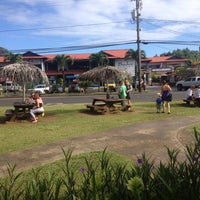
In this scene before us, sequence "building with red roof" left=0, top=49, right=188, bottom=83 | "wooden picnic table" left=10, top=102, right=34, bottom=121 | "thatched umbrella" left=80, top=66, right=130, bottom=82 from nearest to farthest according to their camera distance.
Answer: "wooden picnic table" left=10, top=102, right=34, bottom=121 < "thatched umbrella" left=80, top=66, right=130, bottom=82 < "building with red roof" left=0, top=49, right=188, bottom=83

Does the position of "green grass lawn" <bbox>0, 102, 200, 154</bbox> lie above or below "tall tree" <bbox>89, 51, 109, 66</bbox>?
below

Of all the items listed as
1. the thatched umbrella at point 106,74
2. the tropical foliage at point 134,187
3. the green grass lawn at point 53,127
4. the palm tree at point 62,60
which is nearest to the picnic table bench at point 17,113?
the green grass lawn at point 53,127

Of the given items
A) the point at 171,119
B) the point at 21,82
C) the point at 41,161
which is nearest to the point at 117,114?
the point at 171,119

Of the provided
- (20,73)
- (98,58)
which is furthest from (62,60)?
(20,73)

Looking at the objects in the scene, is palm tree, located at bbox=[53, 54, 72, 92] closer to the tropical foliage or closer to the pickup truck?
the pickup truck

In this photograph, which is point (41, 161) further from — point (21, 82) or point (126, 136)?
point (21, 82)

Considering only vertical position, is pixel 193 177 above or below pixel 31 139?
above

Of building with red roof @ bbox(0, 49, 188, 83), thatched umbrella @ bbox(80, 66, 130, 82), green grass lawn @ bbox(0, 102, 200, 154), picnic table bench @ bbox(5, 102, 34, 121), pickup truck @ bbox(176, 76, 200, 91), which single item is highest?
building with red roof @ bbox(0, 49, 188, 83)

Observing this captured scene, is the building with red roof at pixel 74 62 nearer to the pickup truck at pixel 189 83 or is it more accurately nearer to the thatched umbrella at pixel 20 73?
the pickup truck at pixel 189 83

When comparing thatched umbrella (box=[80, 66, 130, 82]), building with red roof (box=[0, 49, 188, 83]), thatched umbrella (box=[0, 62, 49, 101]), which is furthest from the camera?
building with red roof (box=[0, 49, 188, 83])

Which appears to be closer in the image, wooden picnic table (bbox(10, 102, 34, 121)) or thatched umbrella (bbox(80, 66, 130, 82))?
wooden picnic table (bbox(10, 102, 34, 121))

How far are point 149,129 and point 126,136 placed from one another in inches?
49.7

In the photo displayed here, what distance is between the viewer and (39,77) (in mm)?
13570

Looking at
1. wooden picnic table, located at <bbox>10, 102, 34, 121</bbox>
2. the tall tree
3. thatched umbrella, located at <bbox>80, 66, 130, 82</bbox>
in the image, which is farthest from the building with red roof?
wooden picnic table, located at <bbox>10, 102, 34, 121</bbox>
